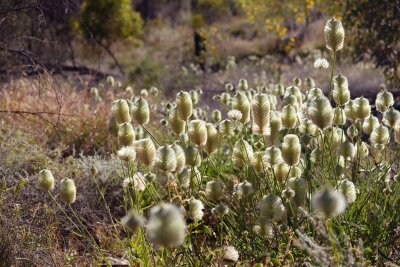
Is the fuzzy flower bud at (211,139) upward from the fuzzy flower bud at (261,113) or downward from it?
downward

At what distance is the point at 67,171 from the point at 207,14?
22914 millimetres

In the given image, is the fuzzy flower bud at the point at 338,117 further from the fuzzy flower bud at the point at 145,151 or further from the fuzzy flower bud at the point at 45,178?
the fuzzy flower bud at the point at 45,178

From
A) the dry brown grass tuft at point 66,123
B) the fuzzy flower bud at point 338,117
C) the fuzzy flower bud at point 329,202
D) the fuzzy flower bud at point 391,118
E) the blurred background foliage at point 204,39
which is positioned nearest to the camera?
the fuzzy flower bud at point 329,202

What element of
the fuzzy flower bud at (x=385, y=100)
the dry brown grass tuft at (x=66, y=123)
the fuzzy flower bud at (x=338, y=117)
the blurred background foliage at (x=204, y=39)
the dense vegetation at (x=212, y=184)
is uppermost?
the fuzzy flower bud at (x=385, y=100)

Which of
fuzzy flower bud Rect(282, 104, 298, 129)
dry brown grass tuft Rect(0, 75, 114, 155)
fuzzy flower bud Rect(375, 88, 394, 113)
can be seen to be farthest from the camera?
dry brown grass tuft Rect(0, 75, 114, 155)

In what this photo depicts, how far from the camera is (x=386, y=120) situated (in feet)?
7.64

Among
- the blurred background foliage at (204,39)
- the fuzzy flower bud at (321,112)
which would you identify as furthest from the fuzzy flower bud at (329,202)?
the blurred background foliage at (204,39)

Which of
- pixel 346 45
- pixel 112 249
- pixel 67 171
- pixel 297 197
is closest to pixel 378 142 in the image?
pixel 297 197

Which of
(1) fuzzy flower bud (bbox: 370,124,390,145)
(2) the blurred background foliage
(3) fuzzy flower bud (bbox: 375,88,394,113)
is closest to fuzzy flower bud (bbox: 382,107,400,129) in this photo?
(1) fuzzy flower bud (bbox: 370,124,390,145)

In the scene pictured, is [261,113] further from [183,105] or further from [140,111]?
[140,111]

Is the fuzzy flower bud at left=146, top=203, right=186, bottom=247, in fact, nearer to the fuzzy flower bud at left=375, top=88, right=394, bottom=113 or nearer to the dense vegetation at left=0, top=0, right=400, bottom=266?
the dense vegetation at left=0, top=0, right=400, bottom=266

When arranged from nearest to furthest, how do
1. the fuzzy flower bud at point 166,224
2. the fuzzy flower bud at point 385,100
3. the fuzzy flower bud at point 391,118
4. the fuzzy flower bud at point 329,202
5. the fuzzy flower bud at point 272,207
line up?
the fuzzy flower bud at point 166,224, the fuzzy flower bud at point 329,202, the fuzzy flower bud at point 272,207, the fuzzy flower bud at point 391,118, the fuzzy flower bud at point 385,100

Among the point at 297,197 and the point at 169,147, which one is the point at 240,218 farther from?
the point at 169,147

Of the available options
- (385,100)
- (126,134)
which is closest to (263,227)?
(126,134)
